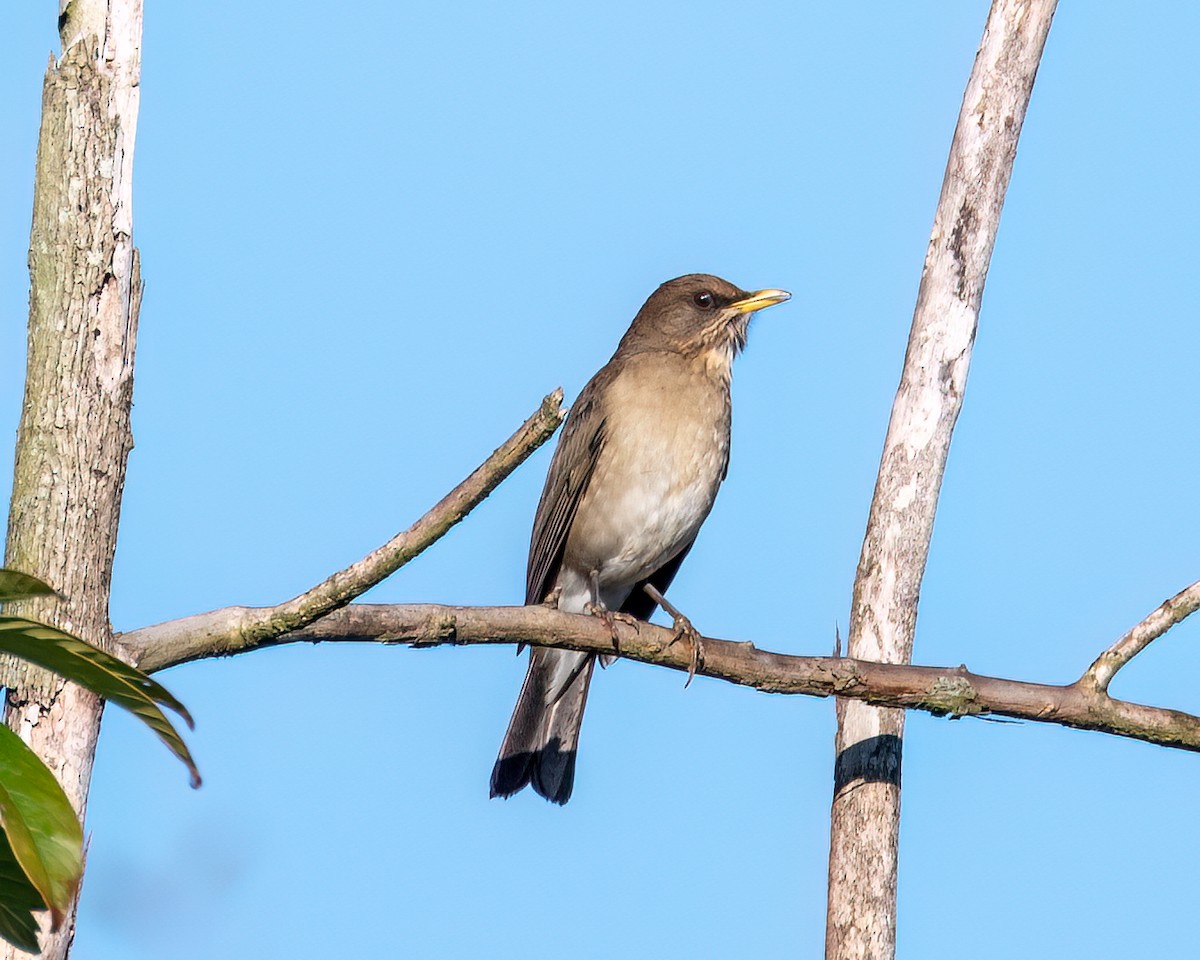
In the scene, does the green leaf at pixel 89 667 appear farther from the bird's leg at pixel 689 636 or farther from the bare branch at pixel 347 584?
the bird's leg at pixel 689 636

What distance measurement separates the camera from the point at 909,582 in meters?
5.92

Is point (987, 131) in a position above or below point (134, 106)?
above

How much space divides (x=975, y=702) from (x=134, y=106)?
3241 millimetres

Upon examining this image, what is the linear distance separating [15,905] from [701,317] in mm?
6465

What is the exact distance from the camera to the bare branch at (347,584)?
3793 mm

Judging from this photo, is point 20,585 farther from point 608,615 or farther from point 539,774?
point 539,774

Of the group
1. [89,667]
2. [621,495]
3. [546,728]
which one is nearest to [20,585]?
[89,667]

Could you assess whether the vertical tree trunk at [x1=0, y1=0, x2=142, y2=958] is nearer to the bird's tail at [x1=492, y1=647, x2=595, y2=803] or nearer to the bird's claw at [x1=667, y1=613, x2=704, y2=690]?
the bird's claw at [x1=667, y1=613, x2=704, y2=690]

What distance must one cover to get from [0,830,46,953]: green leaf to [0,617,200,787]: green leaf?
282mm

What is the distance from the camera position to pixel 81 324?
360 cm

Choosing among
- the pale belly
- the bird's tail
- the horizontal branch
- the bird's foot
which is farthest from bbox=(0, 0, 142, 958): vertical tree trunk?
the bird's tail

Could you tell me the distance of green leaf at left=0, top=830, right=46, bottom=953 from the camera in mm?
2371

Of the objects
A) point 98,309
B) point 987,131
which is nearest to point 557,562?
point 987,131

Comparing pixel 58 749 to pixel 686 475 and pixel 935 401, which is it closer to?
pixel 935 401
